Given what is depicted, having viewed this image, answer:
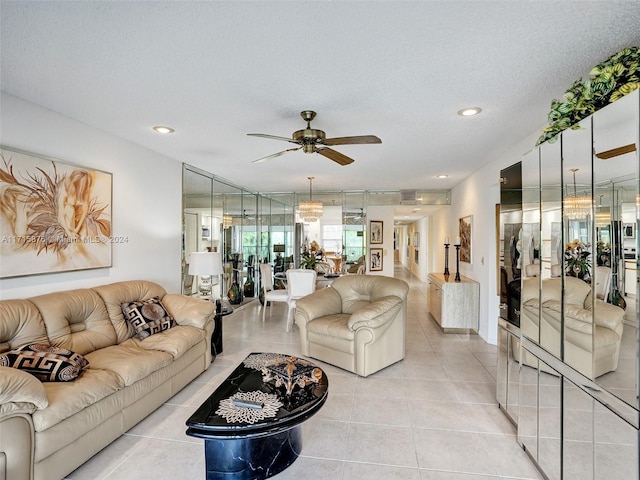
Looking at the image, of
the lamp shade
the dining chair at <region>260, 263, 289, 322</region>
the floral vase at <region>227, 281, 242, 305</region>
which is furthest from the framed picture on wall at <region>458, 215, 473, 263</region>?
the floral vase at <region>227, 281, 242, 305</region>

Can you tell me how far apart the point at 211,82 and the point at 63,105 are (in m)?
1.48

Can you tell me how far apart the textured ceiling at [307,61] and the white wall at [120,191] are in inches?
6.9

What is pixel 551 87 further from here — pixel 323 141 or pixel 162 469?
pixel 162 469

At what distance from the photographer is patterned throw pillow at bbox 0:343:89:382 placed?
2.10 m

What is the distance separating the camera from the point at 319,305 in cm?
409

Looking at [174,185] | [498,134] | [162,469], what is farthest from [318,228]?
[162,469]

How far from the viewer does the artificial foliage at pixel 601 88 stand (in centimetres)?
154

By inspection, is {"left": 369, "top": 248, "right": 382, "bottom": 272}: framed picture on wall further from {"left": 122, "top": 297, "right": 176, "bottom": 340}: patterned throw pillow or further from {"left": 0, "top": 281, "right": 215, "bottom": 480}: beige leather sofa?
{"left": 122, "top": 297, "right": 176, "bottom": 340}: patterned throw pillow

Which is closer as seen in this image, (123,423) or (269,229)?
(123,423)

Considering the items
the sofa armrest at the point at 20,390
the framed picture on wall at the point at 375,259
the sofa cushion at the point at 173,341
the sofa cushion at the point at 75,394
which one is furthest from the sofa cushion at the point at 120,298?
the framed picture on wall at the point at 375,259

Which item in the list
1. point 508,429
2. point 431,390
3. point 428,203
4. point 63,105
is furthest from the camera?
point 428,203

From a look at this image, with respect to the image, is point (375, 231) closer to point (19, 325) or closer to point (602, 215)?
point (602, 215)

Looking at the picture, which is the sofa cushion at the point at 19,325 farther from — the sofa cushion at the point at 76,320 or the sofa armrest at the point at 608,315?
the sofa armrest at the point at 608,315

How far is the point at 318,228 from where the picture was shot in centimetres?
845
